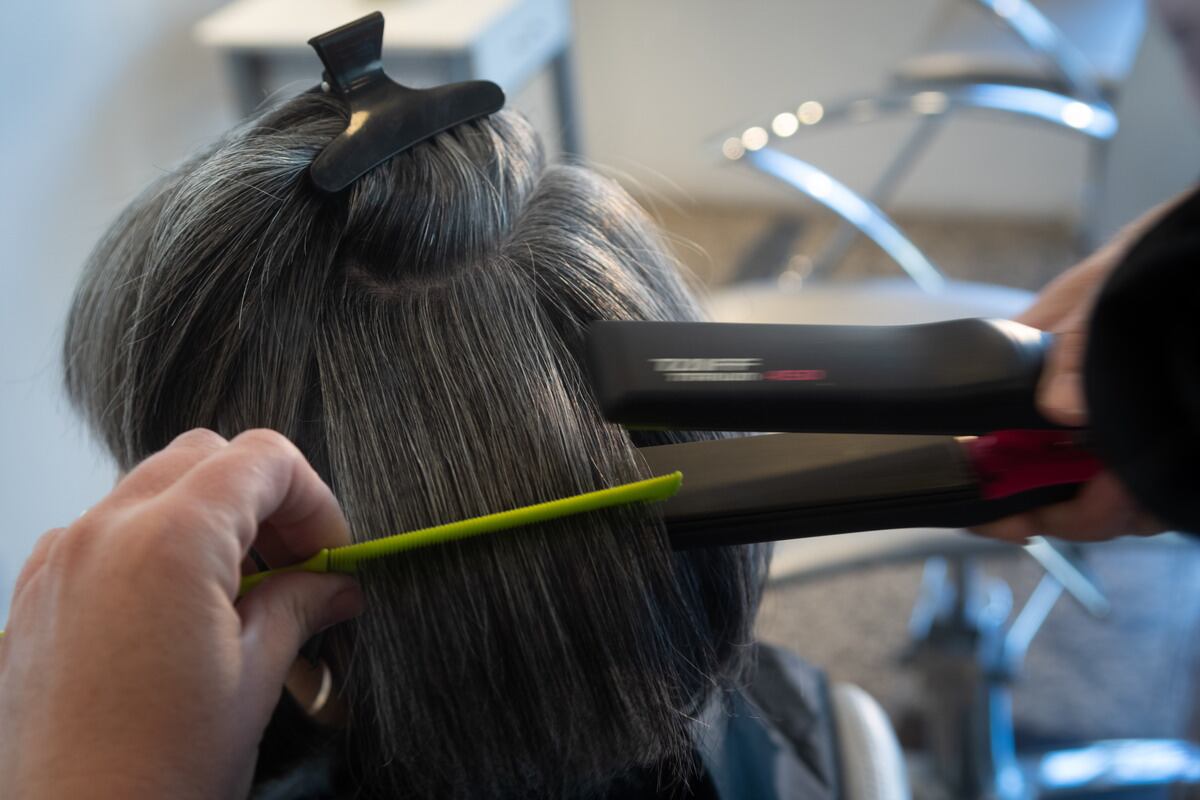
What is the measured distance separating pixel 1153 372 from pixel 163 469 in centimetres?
34

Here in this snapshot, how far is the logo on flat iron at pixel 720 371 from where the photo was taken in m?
0.37

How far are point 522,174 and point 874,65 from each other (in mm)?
1898

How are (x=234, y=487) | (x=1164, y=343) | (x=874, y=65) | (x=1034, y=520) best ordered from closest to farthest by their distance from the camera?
(x=1164, y=343) → (x=234, y=487) → (x=1034, y=520) → (x=874, y=65)

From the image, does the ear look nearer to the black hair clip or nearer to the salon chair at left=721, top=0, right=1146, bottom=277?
the black hair clip

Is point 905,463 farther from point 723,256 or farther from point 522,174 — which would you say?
point 723,256

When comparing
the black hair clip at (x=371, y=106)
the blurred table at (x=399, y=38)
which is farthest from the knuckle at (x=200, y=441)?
the blurred table at (x=399, y=38)

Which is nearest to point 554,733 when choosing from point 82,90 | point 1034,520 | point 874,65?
point 1034,520

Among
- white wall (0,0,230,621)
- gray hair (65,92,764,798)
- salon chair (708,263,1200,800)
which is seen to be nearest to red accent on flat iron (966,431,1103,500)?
gray hair (65,92,764,798)

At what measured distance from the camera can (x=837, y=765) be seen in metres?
0.68

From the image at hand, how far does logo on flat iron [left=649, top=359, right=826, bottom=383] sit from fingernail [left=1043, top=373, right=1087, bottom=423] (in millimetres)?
83

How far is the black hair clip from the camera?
50 cm

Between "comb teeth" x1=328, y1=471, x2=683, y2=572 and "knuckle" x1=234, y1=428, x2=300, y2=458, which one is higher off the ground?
"knuckle" x1=234, y1=428, x2=300, y2=458

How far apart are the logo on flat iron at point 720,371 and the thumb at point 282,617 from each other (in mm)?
174

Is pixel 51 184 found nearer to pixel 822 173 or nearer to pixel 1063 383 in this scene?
pixel 822 173
